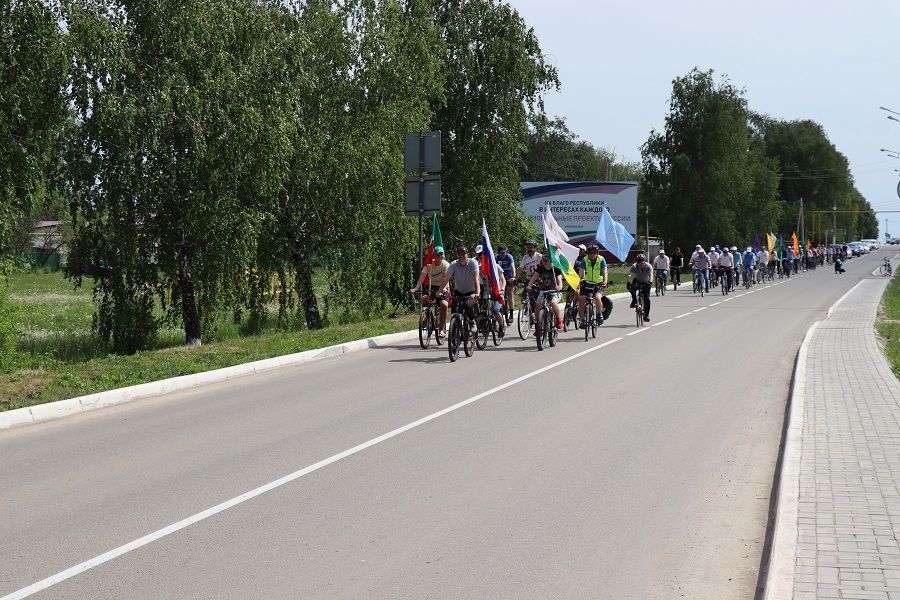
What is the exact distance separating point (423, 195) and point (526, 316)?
3273 millimetres

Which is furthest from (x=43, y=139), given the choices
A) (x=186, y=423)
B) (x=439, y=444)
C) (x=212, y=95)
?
(x=439, y=444)

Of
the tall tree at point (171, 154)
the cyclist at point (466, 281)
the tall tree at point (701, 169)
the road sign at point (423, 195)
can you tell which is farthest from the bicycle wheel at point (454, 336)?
the tall tree at point (701, 169)

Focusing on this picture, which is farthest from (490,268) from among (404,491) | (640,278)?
(404,491)

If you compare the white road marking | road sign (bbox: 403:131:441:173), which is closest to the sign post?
road sign (bbox: 403:131:441:173)

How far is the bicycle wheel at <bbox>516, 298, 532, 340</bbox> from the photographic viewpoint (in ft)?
65.7

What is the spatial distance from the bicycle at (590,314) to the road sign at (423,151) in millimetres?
4108

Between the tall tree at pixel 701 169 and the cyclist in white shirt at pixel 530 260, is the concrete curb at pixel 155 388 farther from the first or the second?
the tall tree at pixel 701 169

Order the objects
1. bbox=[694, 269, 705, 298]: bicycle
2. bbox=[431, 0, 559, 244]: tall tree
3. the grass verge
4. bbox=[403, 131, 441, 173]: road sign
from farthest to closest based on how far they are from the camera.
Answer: bbox=[694, 269, 705, 298]: bicycle < bbox=[431, 0, 559, 244]: tall tree < bbox=[403, 131, 441, 173]: road sign < the grass verge

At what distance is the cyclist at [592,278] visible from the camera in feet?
66.3

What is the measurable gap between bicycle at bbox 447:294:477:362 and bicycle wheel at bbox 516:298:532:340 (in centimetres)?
250

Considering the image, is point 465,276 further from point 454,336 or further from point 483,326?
point 483,326

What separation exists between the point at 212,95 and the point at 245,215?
256 centimetres

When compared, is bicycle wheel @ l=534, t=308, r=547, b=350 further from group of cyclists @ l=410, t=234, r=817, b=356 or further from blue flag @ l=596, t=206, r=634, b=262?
blue flag @ l=596, t=206, r=634, b=262

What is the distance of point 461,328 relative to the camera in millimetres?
16688
